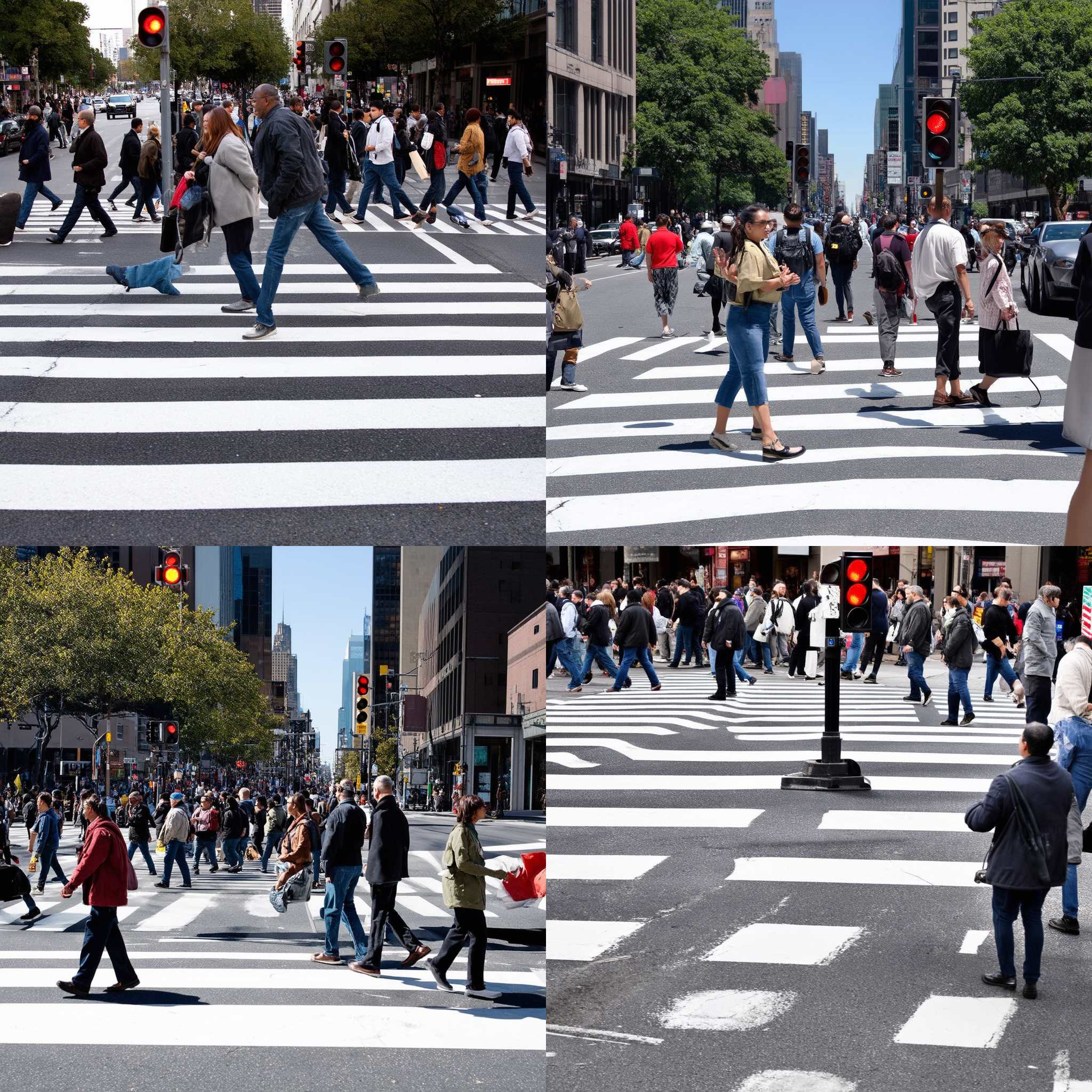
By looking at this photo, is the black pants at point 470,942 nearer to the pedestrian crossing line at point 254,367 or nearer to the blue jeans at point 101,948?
the blue jeans at point 101,948

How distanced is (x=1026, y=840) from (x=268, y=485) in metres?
4.75

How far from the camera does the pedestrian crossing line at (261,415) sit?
379 inches

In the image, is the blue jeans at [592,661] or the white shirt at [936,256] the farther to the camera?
the blue jeans at [592,661]

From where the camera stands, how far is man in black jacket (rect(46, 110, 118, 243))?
59.7ft

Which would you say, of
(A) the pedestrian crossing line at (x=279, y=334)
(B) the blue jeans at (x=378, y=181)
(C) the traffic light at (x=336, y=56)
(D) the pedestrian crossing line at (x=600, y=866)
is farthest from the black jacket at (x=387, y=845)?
(C) the traffic light at (x=336, y=56)

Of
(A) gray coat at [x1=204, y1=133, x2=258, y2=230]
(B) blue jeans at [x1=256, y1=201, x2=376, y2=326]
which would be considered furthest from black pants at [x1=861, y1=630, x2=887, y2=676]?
(A) gray coat at [x1=204, y1=133, x2=258, y2=230]

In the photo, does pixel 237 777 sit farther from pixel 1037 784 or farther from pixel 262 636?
pixel 1037 784

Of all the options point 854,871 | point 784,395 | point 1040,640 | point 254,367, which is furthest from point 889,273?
point 854,871

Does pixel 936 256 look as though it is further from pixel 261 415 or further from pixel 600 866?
pixel 600 866

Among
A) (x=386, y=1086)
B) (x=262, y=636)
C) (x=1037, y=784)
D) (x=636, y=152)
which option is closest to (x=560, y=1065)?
(x=386, y=1086)

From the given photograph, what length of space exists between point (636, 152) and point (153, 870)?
26.3 meters

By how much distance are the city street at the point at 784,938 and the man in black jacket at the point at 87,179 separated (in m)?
10.4

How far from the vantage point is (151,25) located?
1730 centimetres

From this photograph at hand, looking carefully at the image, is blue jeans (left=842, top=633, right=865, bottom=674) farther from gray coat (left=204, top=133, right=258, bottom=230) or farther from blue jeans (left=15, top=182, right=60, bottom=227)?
blue jeans (left=15, top=182, right=60, bottom=227)
